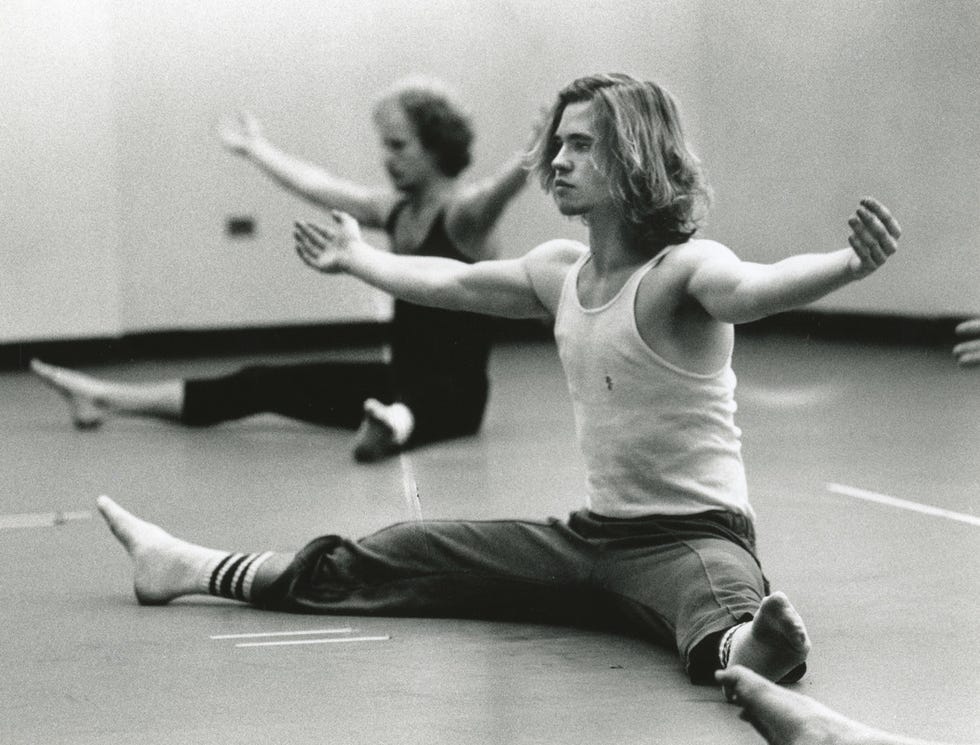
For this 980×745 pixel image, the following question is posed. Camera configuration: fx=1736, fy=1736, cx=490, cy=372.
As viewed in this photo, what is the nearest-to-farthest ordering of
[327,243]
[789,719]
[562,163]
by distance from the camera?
[789,719], [562,163], [327,243]

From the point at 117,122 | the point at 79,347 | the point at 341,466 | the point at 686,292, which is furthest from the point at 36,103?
the point at 686,292

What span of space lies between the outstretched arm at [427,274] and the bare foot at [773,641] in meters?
0.87

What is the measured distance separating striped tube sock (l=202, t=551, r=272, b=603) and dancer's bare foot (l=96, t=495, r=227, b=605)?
0.01 meters

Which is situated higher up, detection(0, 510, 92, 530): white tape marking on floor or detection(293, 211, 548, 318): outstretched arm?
detection(293, 211, 548, 318): outstretched arm

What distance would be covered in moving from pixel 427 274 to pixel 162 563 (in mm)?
718

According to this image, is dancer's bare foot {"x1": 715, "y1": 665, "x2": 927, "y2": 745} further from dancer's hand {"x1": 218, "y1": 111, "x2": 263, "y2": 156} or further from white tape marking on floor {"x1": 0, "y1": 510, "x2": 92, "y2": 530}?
dancer's hand {"x1": 218, "y1": 111, "x2": 263, "y2": 156}

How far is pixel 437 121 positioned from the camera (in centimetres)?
531

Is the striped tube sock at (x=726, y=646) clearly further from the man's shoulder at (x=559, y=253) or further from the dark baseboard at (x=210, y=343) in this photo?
the dark baseboard at (x=210, y=343)

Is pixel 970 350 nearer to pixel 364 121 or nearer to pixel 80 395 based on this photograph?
pixel 80 395

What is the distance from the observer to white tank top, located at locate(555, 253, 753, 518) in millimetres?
2846

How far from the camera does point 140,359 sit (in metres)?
8.41


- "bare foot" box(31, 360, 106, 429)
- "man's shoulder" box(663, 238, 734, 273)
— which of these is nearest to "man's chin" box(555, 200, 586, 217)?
"man's shoulder" box(663, 238, 734, 273)

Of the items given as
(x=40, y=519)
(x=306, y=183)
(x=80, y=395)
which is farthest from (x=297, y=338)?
(x=40, y=519)

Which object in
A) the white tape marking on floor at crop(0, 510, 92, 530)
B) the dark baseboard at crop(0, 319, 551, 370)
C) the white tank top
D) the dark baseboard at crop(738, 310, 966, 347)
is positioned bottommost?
the dark baseboard at crop(0, 319, 551, 370)
